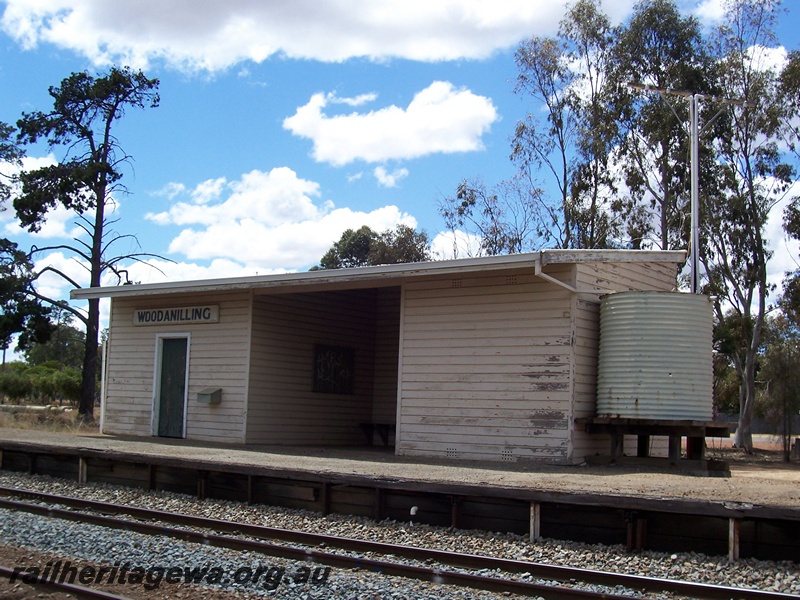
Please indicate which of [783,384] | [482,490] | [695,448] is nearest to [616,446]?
[695,448]

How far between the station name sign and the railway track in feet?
22.1

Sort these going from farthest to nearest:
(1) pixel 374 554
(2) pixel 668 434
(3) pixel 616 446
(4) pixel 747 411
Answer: (4) pixel 747 411, (3) pixel 616 446, (2) pixel 668 434, (1) pixel 374 554

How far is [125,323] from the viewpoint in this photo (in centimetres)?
1841

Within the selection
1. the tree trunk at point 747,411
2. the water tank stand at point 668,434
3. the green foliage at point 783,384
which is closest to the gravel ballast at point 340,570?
the water tank stand at point 668,434

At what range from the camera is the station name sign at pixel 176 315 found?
16.9m

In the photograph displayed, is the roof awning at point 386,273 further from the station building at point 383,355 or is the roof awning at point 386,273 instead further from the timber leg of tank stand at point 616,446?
the timber leg of tank stand at point 616,446

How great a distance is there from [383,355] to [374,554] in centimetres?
1121

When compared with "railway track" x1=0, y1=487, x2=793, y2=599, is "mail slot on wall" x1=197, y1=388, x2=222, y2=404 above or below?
above

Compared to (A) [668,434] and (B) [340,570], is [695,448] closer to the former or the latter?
(A) [668,434]

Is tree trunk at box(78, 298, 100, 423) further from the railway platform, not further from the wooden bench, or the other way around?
the railway platform

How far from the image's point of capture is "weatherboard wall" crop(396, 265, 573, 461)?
1240 centimetres

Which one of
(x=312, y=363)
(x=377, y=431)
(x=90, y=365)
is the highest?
(x=312, y=363)

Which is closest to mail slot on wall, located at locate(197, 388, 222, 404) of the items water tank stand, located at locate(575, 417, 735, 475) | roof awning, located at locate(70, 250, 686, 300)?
roof awning, located at locate(70, 250, 686, 300)

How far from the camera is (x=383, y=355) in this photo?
62.5 feet
